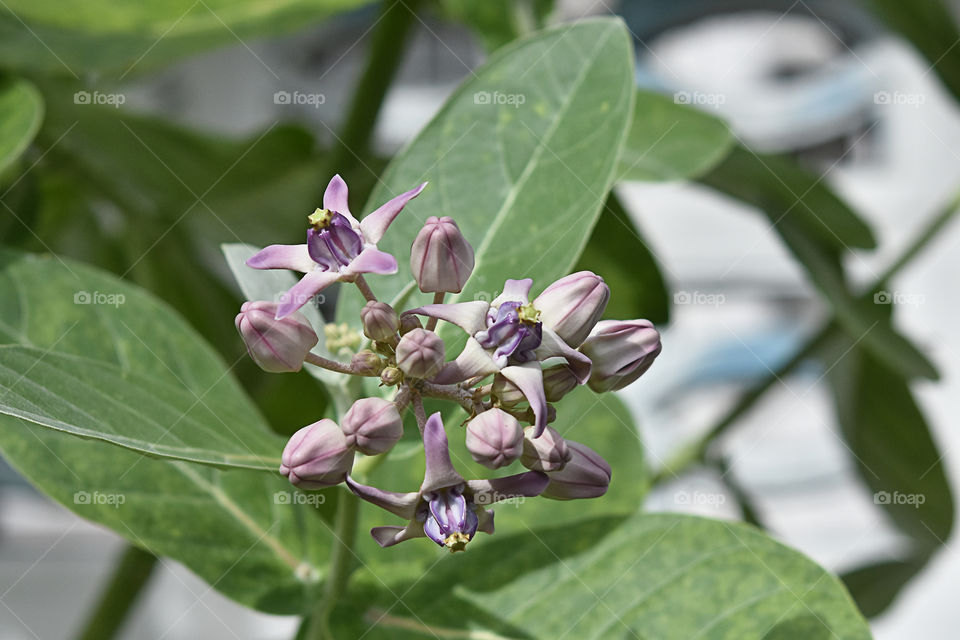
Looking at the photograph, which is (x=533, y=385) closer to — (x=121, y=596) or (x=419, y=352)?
(x=419, y=352)

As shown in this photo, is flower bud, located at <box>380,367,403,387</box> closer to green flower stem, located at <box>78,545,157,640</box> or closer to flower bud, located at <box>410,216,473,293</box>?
flower bud, located at <box>410,216,473,293</box>

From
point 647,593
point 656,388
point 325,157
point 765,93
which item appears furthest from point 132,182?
point 765,93

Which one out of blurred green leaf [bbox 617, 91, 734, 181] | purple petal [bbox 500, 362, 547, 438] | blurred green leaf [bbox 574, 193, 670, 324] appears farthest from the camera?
blurred green leaf [bbox 574, 193, 670, 324]

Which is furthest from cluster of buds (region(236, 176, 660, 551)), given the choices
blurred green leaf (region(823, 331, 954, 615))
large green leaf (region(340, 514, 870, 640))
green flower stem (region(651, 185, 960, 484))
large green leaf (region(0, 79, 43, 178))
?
blurred green leaf (region(823, 331, 954, 615))

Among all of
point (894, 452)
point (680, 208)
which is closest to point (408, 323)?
point (894, 452)

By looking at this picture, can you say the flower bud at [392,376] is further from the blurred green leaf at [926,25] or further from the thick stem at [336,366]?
the blurred green leaf at [926,25]

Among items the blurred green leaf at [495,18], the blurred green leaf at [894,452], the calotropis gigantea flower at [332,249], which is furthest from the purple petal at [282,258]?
the blurred green leaf at [894,452]

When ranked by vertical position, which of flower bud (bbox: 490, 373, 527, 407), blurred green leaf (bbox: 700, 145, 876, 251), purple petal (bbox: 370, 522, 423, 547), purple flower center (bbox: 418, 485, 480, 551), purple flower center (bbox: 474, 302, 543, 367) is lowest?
blurred green leaf (bbox: 700, 145, 876, 251)
